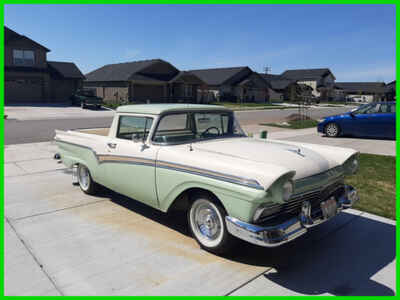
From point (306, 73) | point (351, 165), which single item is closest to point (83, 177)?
point (351, 165)

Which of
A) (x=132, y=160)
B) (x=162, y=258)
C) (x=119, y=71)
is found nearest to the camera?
(x=162, y=258)

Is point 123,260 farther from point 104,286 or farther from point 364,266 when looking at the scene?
point 364,266

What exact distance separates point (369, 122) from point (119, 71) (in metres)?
35.3

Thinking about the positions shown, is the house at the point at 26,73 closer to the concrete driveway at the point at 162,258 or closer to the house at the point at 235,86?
the house at the point at 235,86

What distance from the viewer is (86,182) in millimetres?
5715

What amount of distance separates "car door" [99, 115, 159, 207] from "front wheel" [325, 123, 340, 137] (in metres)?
10.7

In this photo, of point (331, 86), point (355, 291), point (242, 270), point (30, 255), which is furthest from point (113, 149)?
point (331, 86)

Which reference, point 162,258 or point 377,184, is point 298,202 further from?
point 377,184

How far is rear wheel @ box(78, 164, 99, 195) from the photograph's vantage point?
5.57 metres

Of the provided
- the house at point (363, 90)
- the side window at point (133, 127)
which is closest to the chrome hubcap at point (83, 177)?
the side window at point (133, 127)

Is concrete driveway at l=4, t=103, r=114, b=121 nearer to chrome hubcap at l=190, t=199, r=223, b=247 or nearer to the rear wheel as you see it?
the rear wheel

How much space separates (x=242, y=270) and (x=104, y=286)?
135cm

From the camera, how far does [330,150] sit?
4.38 metres

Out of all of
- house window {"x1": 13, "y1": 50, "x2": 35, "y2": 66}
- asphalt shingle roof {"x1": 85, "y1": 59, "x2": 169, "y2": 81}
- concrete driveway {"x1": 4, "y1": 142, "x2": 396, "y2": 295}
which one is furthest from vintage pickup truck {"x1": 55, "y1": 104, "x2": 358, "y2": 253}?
asphalt shingle roof {"x1": 85, "y1": 59, "x2": 169, "y2": 81}
